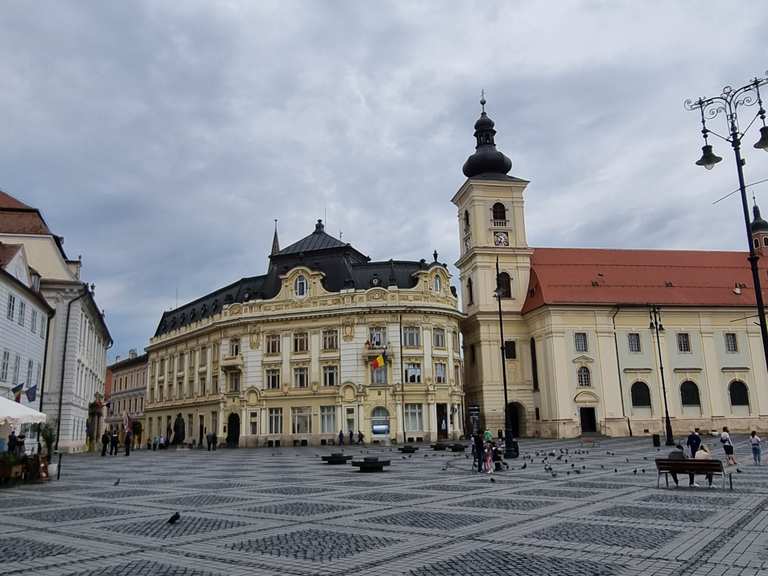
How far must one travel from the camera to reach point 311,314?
2295 inches

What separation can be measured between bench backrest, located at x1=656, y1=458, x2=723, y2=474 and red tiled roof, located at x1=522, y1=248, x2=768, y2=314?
4260 centimetres

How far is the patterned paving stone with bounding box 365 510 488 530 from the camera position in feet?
39.0

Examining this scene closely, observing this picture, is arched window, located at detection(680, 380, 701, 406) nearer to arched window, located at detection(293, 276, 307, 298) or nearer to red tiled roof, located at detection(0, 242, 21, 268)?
arched window, located at detection(293, 276, 307, 298)

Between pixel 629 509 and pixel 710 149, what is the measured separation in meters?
9.61

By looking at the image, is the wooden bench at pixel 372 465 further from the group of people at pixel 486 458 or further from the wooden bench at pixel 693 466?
the wooden bench at pixel 693 466

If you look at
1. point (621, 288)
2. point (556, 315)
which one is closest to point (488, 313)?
point (556, 315)

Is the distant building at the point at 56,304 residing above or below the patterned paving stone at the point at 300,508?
above

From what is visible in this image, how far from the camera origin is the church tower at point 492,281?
62.7 metres

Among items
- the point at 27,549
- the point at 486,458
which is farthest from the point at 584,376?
the point at 27,549

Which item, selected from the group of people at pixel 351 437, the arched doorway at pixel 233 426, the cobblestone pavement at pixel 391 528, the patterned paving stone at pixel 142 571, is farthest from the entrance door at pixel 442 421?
the patterned paving stone at pixel 142 571

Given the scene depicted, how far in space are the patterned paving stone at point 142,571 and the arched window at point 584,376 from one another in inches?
2172

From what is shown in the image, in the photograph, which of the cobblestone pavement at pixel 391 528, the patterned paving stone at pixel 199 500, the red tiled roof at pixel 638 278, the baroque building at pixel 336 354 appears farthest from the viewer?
the red tiled roof at pixel 638 278

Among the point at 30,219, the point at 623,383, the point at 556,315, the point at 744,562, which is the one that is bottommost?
the point at 744,562

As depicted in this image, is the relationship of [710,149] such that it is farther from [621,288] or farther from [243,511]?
[621,288]
